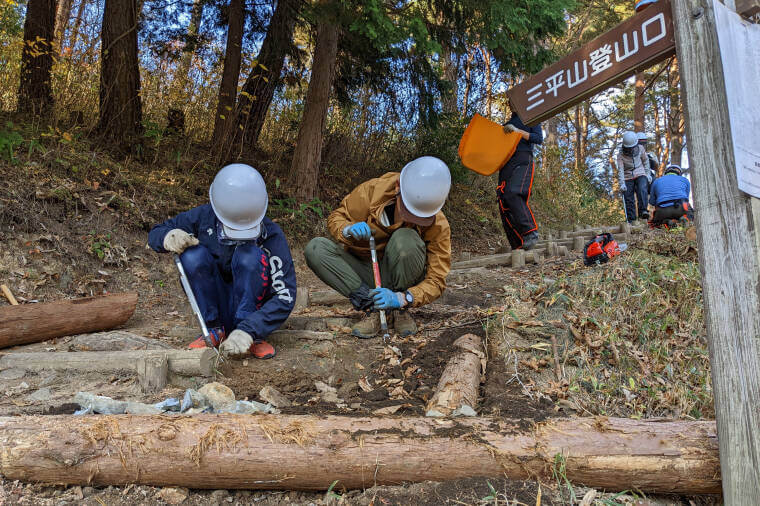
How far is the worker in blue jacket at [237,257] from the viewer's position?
3.43m

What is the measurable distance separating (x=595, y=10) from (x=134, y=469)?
16.7 metres

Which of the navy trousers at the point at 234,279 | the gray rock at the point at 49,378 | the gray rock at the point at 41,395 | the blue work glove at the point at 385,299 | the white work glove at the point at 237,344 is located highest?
the navy trousers at the point at 234,279

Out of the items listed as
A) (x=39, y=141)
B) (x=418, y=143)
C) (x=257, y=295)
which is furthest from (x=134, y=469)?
(x=418, y=143)

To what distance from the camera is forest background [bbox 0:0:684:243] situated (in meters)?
5.72

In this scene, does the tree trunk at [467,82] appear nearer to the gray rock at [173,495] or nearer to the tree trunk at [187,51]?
the tree trunk at [187,51]

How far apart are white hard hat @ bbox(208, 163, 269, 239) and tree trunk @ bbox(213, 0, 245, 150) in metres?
4.16

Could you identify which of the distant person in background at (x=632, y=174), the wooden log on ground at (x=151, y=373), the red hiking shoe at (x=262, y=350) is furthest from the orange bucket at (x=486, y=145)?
the wooden log on ground at (x=151, y=373)

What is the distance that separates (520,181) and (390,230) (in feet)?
9.22

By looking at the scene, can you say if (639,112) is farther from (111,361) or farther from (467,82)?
(111,361)

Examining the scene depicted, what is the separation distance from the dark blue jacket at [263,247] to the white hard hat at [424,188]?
38.2 inches

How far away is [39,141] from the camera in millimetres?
5828

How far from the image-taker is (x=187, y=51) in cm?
770

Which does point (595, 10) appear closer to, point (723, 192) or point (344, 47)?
point (344, 47)

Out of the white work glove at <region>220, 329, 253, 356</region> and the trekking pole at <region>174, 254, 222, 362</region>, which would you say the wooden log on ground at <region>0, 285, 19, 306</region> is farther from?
the white work glove at <region>220, 329, 253, 356</region>
